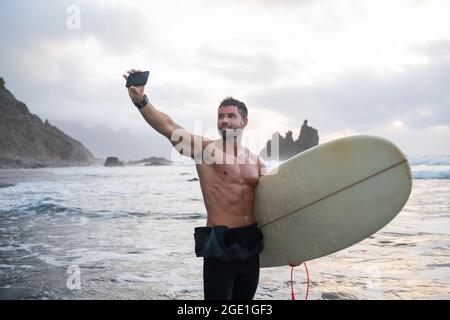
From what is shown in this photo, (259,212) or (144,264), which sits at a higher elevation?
(259,212)

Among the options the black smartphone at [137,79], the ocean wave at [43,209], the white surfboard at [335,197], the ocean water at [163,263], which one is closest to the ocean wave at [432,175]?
the ocean water at [163,263]

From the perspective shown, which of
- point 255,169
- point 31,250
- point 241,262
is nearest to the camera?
point 241,262

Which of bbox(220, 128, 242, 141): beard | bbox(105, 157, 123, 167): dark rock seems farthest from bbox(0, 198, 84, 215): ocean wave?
bbox(105, 157, 123, 167): dark rock

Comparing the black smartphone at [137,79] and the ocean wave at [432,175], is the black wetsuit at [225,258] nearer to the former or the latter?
the black smartphone at [137,79]

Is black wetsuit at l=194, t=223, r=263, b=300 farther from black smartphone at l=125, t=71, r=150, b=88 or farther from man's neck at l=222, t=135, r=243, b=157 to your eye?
black smartphone at l=125, t=71, r=150, b=88

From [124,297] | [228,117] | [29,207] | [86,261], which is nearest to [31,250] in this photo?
[86,261]

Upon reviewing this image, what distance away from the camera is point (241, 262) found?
93.1 inches

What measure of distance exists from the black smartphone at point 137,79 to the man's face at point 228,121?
0.52 meters

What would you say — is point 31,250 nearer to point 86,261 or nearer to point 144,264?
point 86,261

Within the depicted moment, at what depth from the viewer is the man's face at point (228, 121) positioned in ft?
7.82

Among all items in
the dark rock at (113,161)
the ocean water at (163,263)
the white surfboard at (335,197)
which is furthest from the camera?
the dark rock at (113,161)

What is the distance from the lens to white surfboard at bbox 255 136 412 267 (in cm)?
307

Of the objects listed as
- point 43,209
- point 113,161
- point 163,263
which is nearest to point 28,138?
point 113,161

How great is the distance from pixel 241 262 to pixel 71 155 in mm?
124446
